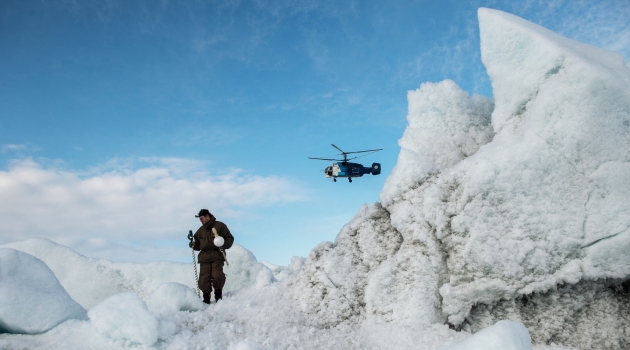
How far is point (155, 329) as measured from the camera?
16.0 feet

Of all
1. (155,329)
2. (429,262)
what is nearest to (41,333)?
(155,329)

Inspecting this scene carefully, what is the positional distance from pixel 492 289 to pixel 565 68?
3.38 meters

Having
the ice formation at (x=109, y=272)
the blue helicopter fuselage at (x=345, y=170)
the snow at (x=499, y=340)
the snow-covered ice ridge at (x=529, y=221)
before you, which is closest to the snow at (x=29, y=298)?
the snow-covered ice ridge at (x=529, y=221)

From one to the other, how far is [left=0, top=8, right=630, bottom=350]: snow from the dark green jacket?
0.96 metres

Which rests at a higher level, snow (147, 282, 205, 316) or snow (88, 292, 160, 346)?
snow (147, 282, 205, 316)

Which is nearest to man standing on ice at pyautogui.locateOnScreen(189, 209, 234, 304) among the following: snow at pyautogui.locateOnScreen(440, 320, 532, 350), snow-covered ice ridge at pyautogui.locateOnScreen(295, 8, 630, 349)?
snow-covered ice ridge at pyautogui.locateOnScreen(295, 8, 630, 349)

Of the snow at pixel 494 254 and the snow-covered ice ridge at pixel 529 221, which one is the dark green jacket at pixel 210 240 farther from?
the snow-covered ice ridge at pixel 529 221

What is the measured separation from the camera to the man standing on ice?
25.0 feet

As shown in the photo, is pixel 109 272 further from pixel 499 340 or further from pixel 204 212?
pixel 499 340

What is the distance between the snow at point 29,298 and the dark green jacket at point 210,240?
240cm

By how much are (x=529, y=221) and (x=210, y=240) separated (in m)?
5.65

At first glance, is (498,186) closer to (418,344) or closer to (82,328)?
(418,344)

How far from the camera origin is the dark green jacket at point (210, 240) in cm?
777

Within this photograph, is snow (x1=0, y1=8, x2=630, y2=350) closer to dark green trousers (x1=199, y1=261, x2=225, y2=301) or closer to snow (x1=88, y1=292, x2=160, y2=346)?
snow (x1=88, y1=292, x2=160, y2=346)
